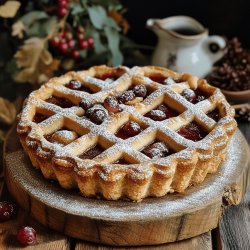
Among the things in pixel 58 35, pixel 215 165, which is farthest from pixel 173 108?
pixel 58 35

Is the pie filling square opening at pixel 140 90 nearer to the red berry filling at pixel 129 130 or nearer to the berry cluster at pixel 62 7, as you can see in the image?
the red berry filling at pixel 129 130

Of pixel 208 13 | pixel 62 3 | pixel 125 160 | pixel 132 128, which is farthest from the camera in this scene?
pixel 208 13

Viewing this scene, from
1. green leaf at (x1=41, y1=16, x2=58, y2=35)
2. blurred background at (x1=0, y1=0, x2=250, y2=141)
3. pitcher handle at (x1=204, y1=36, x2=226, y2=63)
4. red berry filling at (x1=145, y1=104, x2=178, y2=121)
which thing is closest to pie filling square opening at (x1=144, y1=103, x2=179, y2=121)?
red berry filling at (x1=145, y1=104, x2=178, y2=121)

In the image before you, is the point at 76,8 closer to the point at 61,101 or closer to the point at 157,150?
the point at 61,101

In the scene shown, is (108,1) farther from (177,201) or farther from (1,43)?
(177,201)

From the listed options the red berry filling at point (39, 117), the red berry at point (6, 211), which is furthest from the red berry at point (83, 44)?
the red berry at point (6, 211)

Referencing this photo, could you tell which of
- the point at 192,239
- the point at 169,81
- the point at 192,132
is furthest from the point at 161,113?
the point at 192,239
